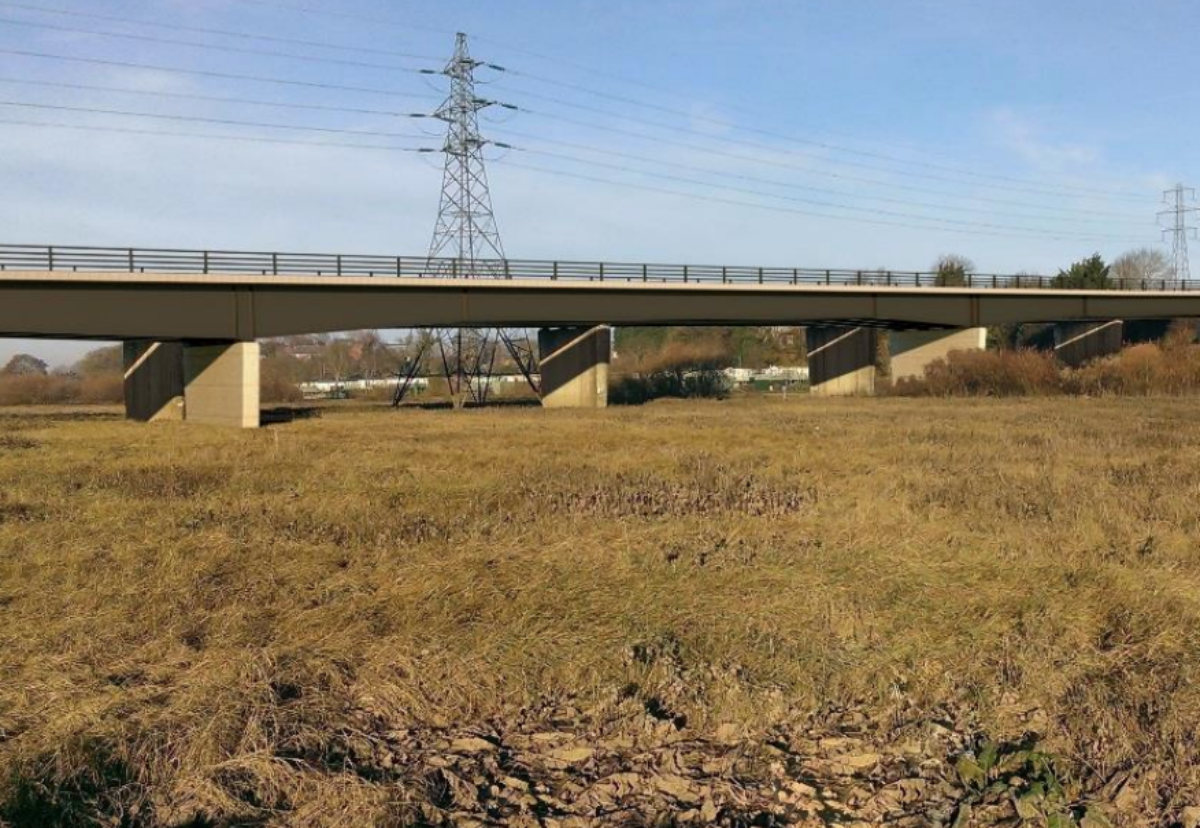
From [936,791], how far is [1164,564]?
22.3 ft

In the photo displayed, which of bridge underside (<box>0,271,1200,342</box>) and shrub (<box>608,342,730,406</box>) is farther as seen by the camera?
shrub (<box>608,342,730,406</box>)

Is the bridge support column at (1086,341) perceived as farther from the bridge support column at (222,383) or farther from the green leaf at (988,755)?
the green leaf at (988,755)

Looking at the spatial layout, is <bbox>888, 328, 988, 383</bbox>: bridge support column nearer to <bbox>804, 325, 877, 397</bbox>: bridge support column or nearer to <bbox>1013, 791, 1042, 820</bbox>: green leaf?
<bbox>804, 325, 877, 397</bbox>: bridge support column

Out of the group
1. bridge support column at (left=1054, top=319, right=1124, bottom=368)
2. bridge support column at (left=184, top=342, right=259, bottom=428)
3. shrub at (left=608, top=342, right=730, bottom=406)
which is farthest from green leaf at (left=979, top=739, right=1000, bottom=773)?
bridge support column at (left=1054, top=319, right=1124, bottom=368)

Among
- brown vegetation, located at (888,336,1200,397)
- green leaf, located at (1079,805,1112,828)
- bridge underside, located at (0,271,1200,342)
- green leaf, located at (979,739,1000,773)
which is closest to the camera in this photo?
green leaf, located at (1079,805,1112,828)

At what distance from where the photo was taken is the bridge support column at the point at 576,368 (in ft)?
178

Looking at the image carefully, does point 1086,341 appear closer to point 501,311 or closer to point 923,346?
point 923,346

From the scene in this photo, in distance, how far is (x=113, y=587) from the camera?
9.92 metres

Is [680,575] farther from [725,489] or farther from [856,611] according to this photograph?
[725,489]

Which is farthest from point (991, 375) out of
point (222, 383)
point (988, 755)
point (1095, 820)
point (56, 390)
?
point (56, 390)

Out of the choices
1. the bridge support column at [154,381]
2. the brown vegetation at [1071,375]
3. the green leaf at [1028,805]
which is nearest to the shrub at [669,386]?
the brown vegetation at [1071,375]

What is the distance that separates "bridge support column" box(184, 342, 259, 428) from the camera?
129ft

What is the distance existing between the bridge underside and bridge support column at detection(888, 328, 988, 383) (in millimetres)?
1078

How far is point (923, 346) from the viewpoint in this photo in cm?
6556
